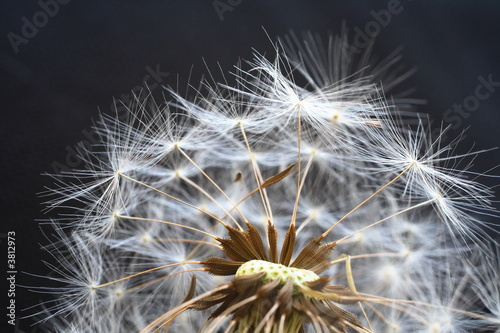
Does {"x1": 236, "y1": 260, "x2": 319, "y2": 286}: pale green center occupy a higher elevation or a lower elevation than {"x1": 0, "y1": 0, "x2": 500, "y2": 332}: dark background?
lower

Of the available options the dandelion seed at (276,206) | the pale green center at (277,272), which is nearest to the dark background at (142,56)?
the dandelion seed at (276,206)

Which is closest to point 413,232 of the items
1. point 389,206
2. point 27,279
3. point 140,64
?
point 389,206

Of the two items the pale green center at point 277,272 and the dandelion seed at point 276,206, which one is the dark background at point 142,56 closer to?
the dandelion seed at point 276,206

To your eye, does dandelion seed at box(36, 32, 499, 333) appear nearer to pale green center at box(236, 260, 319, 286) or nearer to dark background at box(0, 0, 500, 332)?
pale green center at box(236, 260, 319, 286)

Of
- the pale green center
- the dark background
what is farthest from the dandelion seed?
the dark background

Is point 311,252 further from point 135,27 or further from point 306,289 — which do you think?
point 135,27

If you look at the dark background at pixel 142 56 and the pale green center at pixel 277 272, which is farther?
the dark background at pixel 142 56
